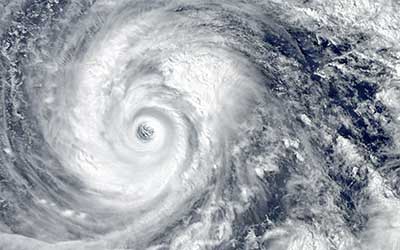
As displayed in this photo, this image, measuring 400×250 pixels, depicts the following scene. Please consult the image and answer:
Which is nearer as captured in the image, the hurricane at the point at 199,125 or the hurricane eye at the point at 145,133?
the hurricane at the point at 199,125

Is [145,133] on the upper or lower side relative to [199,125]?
upper

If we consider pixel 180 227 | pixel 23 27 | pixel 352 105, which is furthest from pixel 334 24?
pixel 23 27

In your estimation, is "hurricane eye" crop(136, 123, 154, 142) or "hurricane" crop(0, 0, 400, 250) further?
"hurricane eye" crop(136, 123, 154, 142)

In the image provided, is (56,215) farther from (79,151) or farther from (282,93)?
(282,93)
